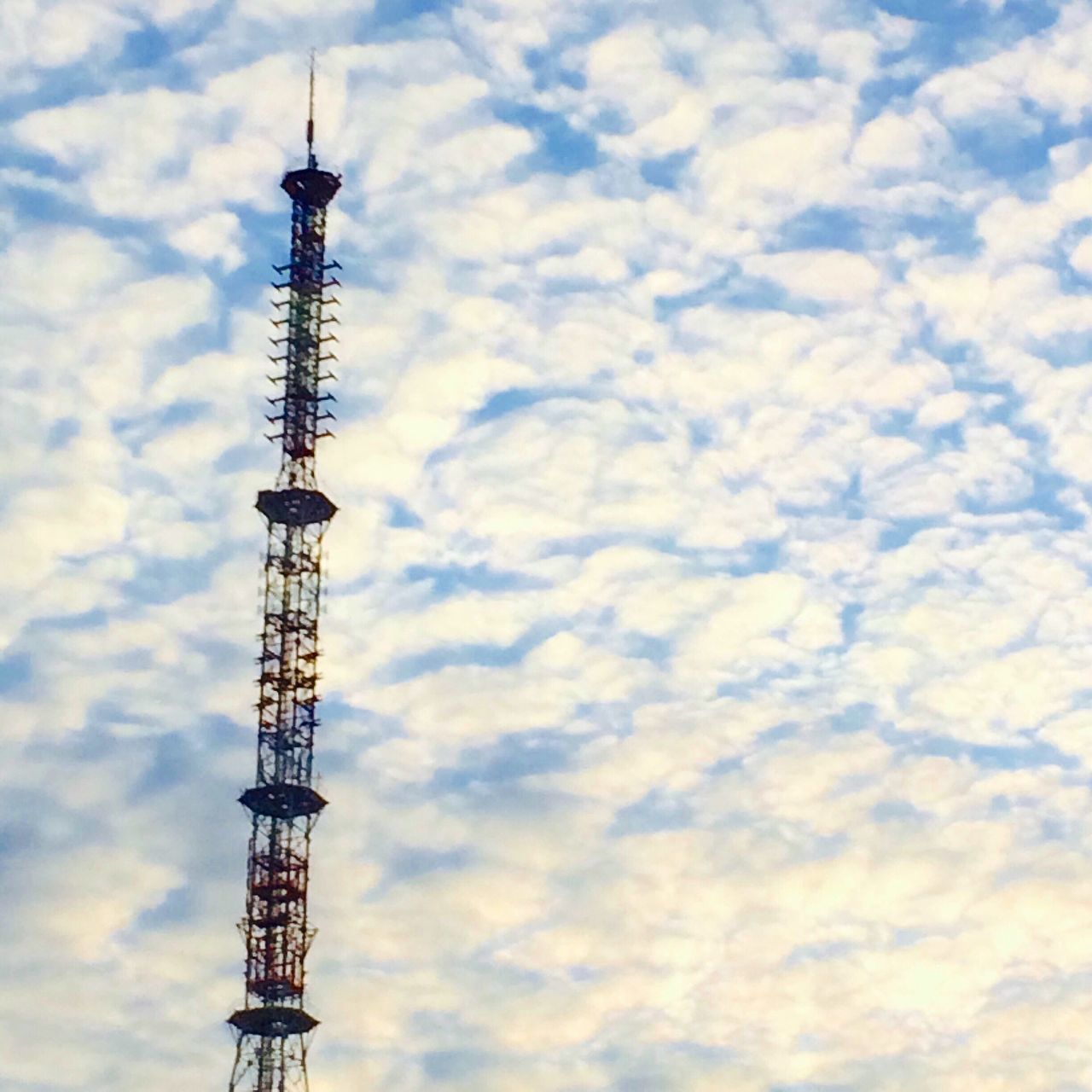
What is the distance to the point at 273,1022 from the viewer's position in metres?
198

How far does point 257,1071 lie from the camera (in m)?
199

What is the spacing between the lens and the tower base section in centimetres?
19800

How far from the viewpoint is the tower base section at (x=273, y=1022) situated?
198 meters

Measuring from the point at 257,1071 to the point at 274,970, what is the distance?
307 inches

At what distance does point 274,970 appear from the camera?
655ft
